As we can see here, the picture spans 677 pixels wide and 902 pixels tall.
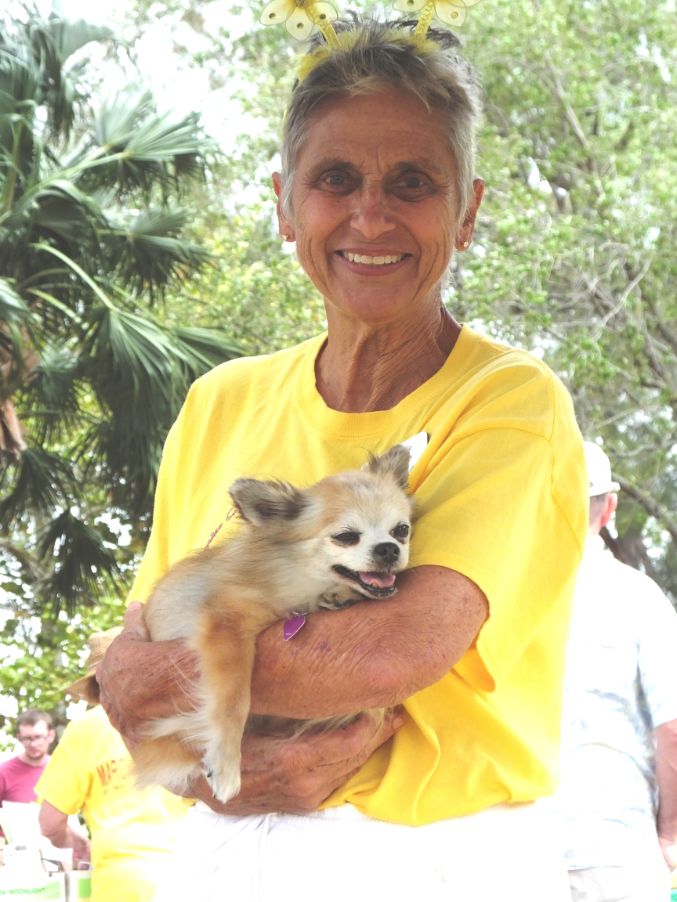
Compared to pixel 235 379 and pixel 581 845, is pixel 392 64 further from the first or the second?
pixel 581 845

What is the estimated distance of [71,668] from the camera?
17641mm

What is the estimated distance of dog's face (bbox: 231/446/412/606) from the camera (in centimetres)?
236

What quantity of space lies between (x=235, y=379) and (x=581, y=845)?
292cm

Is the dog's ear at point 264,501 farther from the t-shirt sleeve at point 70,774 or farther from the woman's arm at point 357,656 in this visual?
the t-shirt sleeve at point 70,774

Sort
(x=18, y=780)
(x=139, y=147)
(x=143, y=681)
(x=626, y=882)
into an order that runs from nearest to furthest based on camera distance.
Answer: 1. (x=143, y=681)
2. (x=626, y=882)
3. (x=18, y=780)
4. (x=139, y=147)

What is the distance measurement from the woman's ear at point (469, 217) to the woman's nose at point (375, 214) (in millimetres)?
215

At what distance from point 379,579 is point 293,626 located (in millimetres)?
168

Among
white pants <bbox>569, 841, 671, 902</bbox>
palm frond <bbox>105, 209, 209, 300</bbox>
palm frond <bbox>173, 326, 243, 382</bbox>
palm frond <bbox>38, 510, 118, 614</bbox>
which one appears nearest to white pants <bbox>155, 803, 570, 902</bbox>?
white pants <bbox>569, 841, 671, 902</bbox>

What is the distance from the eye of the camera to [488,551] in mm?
2223

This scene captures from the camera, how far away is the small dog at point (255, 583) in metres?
2.26

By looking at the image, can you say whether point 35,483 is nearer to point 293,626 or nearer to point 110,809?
point 110,809

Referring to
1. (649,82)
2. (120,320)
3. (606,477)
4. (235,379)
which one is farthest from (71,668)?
(235,379)

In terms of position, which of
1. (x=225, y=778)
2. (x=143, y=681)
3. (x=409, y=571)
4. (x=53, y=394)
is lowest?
Result: (x=53, y=394)

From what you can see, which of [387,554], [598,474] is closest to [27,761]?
[598,474]
